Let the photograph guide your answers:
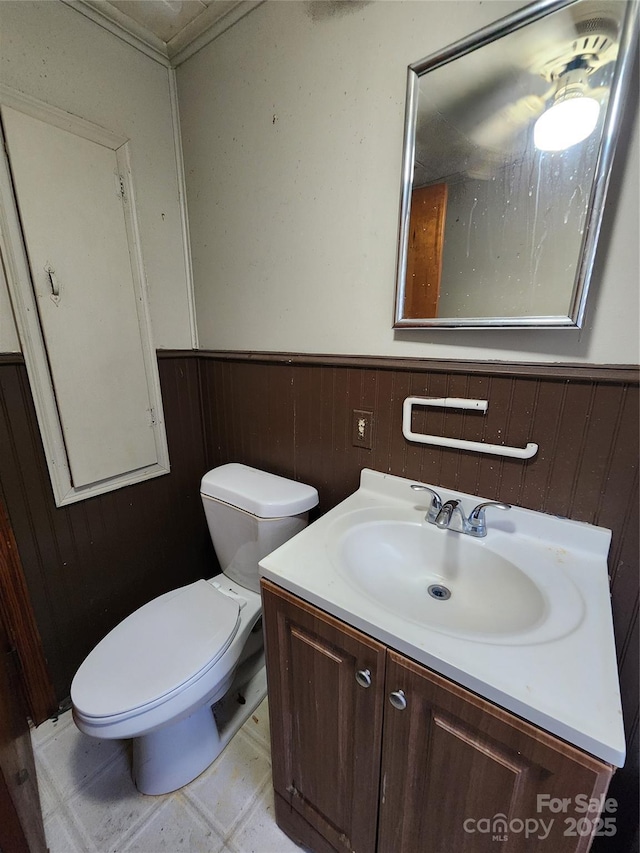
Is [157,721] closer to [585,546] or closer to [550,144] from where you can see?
[585,546]

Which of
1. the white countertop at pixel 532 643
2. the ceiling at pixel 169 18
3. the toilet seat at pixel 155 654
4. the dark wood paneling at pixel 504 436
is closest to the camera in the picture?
the white countertop at pixel 532 643

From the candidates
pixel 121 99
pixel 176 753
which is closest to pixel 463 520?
pixel 176 753

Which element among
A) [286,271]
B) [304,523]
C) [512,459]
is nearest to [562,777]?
[512,459]

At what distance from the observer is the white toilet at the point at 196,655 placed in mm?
897

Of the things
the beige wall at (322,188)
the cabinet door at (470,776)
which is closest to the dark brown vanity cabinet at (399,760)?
the cabinet door at (470,776)

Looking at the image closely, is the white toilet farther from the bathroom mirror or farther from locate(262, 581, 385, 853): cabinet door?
the bathroom mirror

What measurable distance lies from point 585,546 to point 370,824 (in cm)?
77

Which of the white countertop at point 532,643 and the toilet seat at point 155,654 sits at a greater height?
the white countertop at point 532,643

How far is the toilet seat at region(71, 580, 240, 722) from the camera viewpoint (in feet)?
→ 2.90

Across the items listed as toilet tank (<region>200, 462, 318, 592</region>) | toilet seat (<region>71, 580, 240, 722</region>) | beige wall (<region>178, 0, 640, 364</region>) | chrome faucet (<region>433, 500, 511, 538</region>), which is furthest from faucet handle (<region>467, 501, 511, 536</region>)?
toilet seat (<region>71, 580, 240, 722</region>)

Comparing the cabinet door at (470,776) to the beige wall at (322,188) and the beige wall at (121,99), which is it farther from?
the beige wall at (121,99)

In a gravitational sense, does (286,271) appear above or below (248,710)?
A: above

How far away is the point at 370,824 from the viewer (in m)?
0.76

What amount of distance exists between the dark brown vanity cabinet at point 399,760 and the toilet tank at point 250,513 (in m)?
0.36
